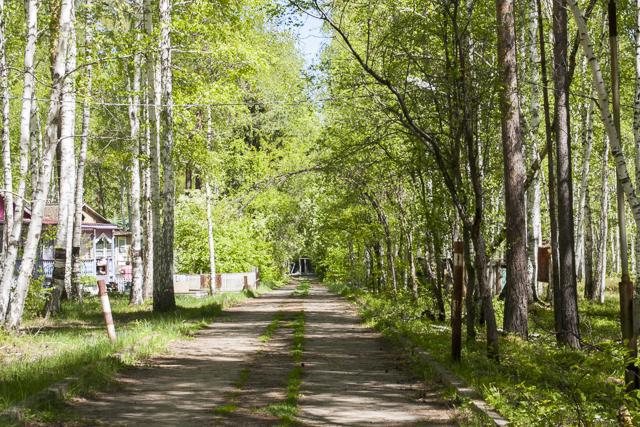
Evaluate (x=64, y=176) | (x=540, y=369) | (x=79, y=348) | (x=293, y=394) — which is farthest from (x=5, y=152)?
(x=540, y=369)

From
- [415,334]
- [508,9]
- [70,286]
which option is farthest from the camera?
[70,286]

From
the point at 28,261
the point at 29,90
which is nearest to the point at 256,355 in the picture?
the point at 28,261

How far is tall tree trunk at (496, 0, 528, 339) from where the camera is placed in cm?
1427

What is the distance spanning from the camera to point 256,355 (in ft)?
45.3

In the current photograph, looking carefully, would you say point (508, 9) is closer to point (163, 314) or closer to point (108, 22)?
point (163, 314)

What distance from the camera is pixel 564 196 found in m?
15.9

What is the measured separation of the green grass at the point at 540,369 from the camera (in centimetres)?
679

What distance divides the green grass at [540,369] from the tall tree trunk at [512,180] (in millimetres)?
792

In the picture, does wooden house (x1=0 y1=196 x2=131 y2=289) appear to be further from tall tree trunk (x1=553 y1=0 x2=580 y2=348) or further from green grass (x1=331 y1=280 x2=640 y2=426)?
tall tree trunk (x1=553 y1=0 x2=580 y2=348)

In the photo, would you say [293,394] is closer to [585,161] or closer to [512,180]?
[512,180]

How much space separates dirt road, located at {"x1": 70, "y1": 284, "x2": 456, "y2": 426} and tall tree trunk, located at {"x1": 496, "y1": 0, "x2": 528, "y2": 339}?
2711 millimetres

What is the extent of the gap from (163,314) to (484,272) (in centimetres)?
1116

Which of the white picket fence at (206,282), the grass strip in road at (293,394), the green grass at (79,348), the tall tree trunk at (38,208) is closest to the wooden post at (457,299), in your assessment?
the grass strip in road at (293,394)

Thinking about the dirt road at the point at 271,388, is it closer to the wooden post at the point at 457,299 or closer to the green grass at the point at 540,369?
the green grass at the point at 540,369
